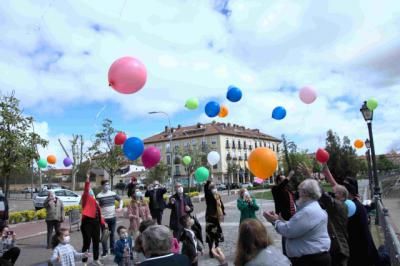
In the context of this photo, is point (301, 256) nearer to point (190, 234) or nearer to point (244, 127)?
point (190, 234)

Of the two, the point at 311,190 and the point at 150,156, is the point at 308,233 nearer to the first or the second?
the point at 311,190

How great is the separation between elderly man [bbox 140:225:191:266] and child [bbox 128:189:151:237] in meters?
6.17

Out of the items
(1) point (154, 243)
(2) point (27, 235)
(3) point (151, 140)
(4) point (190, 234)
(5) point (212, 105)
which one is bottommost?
(2) point (27, 235)

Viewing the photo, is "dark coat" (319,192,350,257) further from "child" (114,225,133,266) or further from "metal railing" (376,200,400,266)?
"child" (114,225,133,266)

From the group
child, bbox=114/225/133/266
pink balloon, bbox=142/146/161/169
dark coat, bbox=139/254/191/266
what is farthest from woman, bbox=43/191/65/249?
dark coat, bbox=139/254/191/266

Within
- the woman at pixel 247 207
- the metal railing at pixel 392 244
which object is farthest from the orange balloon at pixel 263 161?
the metal railing at pixel 392 244

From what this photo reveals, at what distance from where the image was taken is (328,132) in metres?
50.7

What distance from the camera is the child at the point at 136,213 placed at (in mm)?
9125

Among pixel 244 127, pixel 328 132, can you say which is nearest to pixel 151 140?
pixel 244 127

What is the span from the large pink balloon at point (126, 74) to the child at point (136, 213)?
311cm

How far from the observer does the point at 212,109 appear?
1223 cm

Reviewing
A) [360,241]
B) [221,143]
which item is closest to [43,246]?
[360,241]

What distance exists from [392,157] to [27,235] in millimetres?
143893

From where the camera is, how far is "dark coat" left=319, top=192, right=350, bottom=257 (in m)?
4.71
